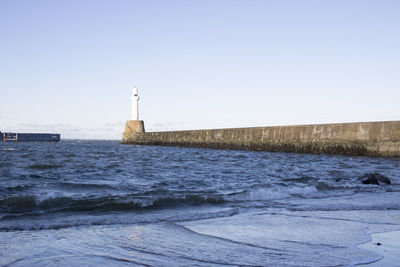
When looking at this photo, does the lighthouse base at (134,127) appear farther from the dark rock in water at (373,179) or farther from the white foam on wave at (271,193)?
the white foam on wave at (271,193)

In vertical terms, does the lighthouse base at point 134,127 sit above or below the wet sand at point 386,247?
above

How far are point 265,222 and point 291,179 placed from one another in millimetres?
3909

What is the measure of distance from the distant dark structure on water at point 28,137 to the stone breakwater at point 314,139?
4045 centimetres

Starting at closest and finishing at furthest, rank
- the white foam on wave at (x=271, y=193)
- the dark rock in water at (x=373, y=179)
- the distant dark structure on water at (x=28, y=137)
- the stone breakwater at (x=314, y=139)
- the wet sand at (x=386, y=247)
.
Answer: the wet sand at (x=386, y=247) < the white foam on wave at (x=271, y=193) < the dark rock in water at (x=373, y=179) < the stone breakwater at (x=314, y=139) < the distant dark structure on water at (x=28, y=137)

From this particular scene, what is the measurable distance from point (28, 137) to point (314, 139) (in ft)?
185

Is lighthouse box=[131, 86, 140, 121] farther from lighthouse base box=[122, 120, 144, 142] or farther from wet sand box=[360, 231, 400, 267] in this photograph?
wet sand box=[360, 231, 400, 267]

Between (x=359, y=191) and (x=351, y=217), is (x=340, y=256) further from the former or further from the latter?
(x=359, y=191)

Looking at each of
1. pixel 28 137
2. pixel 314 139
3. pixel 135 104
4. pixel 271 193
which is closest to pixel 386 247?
pixel 271 193

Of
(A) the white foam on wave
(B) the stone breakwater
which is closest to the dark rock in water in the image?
(A) the white foam on wave

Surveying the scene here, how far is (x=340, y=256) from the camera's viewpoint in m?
2.19

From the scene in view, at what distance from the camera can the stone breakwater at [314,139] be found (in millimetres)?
13781

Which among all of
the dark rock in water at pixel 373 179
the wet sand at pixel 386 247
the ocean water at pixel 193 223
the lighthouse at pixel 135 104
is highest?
the lighthouse at pixel 135 104

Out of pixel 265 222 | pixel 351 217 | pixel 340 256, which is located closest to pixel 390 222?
pixel 351 217

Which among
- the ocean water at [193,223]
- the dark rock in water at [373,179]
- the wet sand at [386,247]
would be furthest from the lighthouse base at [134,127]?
the wet sand at [386,247]
